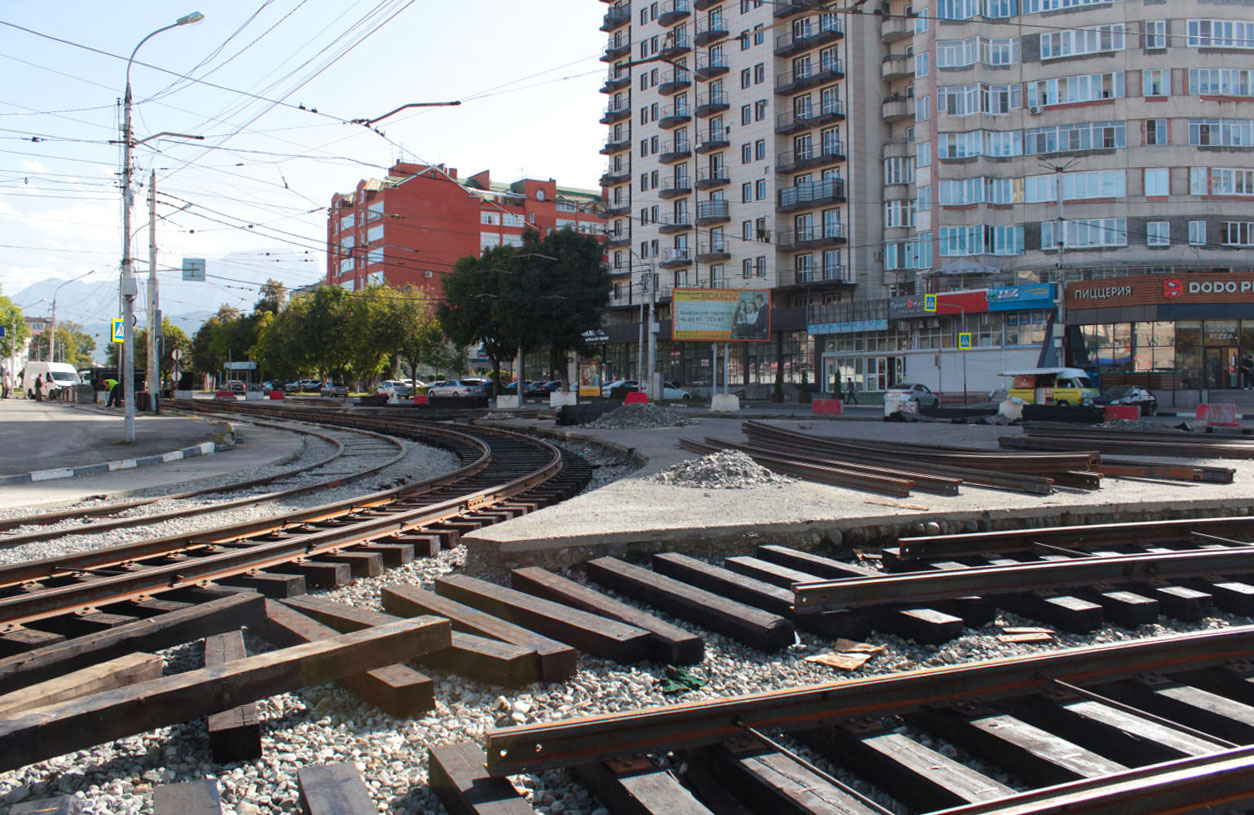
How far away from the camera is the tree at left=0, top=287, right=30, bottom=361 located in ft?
282

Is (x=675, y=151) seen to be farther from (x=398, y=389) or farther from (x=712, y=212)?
(x=398, y=389)

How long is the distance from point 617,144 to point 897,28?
2862cm

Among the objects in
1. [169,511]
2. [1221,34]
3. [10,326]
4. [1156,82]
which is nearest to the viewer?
[169,511]

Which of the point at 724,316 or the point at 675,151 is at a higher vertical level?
the point at 675,151

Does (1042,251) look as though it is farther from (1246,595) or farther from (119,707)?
(119,707)

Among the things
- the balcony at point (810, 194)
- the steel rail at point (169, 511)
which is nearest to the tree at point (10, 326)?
the balcony at point (810, 194)

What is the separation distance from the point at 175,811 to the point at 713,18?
6948cm

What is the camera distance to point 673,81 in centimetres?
6762

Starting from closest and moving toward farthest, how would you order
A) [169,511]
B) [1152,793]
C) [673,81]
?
[1152,793] < [169,511] < [673,81]

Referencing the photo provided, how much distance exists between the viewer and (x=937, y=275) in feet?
164

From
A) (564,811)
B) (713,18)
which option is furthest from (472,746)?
(713,18)

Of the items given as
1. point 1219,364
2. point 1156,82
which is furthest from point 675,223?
point 1219,364

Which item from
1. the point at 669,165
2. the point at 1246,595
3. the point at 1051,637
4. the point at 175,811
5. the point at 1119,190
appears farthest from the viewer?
the point at 669,165

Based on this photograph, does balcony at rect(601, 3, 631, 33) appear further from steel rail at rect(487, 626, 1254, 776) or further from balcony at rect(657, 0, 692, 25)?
steel rail at rect(487, 626, 1254, 776)
